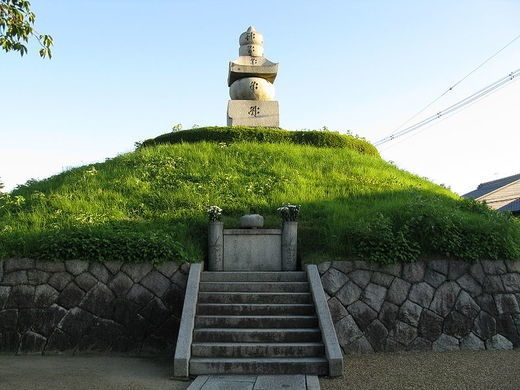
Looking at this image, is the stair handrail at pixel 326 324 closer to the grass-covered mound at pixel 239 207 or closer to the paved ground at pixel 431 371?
the paved ground at pixel 431 371

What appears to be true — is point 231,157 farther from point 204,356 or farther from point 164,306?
point 204,356

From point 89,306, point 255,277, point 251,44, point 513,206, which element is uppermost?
point 251,44

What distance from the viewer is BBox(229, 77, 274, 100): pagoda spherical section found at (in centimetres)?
1780

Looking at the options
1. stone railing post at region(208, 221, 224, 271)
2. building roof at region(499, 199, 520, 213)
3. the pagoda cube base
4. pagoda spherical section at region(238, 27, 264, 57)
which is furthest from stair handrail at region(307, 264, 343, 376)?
building roof at region(499, 199, 520, 213)

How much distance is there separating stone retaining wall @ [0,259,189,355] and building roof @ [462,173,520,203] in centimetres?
3185

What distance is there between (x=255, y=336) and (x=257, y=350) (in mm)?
337

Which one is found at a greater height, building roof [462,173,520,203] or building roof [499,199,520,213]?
building roof [462,173,520,203]

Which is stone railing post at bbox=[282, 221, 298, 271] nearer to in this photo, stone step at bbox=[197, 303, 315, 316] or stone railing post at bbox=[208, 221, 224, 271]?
stone railing post at bbox=[208, 221, 224, 271]

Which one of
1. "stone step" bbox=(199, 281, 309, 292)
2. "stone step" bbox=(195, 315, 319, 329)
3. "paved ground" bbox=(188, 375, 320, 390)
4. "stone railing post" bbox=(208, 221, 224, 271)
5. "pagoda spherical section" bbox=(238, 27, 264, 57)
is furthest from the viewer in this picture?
"pagoda spherical section" bbox=(238, 27, 264, 57)

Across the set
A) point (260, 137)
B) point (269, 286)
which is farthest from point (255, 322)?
point (260, 137)

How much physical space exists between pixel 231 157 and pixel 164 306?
21.9 ft

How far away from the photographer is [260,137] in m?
15.9

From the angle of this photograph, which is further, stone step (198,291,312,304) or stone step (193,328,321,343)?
stone step (198,291,312,304)

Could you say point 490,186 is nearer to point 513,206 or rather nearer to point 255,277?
point 513,206
